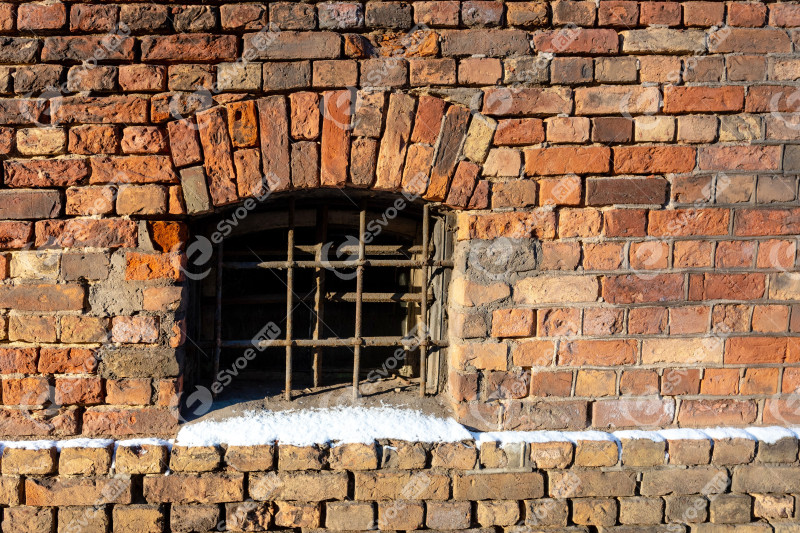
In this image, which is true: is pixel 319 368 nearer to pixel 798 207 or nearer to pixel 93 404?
pixel 93 404

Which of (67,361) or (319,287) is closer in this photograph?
(67,361)

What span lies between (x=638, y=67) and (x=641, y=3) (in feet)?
0.75

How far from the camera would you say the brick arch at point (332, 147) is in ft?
5.44


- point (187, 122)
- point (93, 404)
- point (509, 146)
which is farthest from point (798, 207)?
point (93, 404)

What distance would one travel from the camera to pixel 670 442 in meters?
1.76

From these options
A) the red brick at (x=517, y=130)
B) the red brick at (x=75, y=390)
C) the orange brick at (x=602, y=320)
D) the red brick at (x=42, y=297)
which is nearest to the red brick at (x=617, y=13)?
the red brick at (x=517, y=130)

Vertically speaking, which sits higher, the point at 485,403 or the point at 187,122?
the point at 187,122

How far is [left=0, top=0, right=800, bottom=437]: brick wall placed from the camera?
1.66 m

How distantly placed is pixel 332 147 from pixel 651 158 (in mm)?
1168

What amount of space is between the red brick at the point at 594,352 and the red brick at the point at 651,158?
64 centimetres

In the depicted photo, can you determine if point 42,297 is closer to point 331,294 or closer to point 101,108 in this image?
point 101,108

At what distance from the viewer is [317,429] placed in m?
1.75

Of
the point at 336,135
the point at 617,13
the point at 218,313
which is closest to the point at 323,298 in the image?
the point at 218,313

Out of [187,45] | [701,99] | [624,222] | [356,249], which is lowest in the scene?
[356,249]
